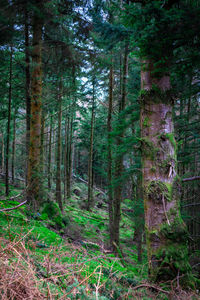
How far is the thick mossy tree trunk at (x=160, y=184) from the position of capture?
9.12 feet

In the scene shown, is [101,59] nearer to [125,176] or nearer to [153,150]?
[125,176]

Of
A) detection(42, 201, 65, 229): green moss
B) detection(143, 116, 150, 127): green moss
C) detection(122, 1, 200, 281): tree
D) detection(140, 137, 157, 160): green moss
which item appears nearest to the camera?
detection(122, 1, 200, 281): tree

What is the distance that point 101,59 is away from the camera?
8289 millimetres

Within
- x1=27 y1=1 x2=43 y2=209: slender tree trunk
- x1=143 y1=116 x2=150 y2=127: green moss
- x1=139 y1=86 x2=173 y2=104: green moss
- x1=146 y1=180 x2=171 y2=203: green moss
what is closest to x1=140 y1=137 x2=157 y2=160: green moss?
x1=143 y1=116 x2=150 y2=127: green moss

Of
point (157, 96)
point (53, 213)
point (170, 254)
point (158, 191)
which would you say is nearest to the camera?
point (170, 254)

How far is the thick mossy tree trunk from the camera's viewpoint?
9.12ft

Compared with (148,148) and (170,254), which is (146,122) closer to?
(148,148)

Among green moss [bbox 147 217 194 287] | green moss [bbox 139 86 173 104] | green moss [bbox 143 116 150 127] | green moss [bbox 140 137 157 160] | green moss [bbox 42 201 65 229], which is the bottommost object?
green moss [bbox 42 201 65 229]

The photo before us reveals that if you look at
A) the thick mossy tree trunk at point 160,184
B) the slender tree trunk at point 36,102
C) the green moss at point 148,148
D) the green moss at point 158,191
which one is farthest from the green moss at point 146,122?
the slender tree trunk at point 36,102

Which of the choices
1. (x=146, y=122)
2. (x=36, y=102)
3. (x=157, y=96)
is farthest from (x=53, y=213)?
(x=157, y=96)

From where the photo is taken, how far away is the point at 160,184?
10.00 feet

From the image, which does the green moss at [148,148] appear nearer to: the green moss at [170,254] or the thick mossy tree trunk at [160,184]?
the thick mossy tree trunk at [160,184]

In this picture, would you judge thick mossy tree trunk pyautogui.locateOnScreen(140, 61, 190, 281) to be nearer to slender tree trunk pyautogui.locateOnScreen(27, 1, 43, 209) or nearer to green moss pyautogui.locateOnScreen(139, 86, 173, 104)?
green moss pyautogui.locateOnScreen(139, 86, 173, 104)

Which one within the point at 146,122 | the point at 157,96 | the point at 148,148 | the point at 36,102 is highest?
Answer: the point at 36,102
